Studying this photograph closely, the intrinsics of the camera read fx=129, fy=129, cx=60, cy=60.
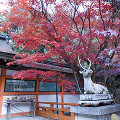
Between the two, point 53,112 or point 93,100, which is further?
point 53,112

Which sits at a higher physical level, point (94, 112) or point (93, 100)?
point (93, 100)

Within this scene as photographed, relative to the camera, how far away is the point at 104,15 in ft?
26.7

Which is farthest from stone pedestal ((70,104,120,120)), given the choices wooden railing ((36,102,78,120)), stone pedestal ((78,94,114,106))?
Result: wooden railing ((36,102,78,120))

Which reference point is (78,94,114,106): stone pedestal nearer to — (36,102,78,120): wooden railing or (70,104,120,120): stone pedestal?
(70,104,120,120): stone pedestal

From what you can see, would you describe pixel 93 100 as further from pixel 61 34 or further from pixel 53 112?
pixel 53 112

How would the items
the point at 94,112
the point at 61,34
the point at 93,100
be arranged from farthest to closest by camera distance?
1. the point at 61,34
2. the point at 93,100
3. the point at 94,112

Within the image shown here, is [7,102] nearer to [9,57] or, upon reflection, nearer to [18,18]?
[9,57]

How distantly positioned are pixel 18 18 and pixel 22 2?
1.21 metres

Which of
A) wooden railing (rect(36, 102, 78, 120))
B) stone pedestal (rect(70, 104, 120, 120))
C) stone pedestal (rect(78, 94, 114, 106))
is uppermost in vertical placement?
stone pedestal (rect(78, 94, 114, 106))

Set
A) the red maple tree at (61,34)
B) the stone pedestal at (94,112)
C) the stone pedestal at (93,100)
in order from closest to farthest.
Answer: the stone pedestal at (94,112)
the stone pedestal at (93,100)
the red maple tree at (61,34)

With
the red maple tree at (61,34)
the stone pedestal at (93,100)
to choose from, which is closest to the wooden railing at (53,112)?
the red maple tree at (61,34)

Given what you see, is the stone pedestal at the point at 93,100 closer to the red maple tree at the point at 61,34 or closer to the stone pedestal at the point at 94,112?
the stone pedestal at the point at 94,112

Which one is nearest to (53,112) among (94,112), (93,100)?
(93,100)

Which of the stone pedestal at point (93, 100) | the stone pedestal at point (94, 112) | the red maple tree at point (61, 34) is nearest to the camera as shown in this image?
the stone pedestal at point (94, 112)
